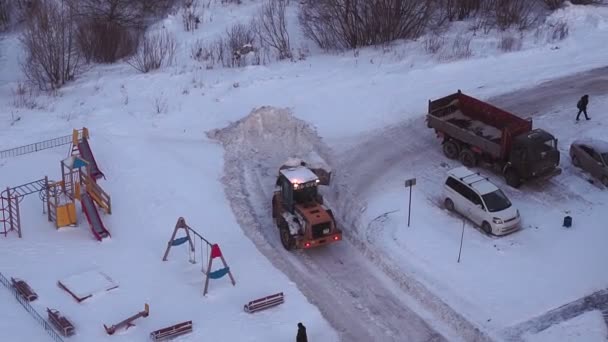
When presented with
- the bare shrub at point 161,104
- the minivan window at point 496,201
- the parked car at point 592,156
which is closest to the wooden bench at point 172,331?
the minivan window at point 496,201

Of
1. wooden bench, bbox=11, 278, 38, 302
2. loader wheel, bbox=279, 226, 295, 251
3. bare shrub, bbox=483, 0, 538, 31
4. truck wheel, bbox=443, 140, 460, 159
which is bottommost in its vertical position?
wooden bench, bbox=11, 278, 38, 302

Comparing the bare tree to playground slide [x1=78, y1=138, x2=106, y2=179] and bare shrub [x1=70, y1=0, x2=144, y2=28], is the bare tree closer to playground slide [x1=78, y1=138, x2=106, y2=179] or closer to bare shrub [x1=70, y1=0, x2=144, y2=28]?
bare shrub [x1=70, y1=0, x2=144, y2=28]

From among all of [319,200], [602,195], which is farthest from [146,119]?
[602,195]

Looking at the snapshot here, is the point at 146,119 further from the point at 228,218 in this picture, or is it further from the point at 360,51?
the point at 360,51

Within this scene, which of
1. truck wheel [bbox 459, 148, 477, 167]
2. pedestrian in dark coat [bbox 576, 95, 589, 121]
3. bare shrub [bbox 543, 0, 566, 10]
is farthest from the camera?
bare shrub [bbox 543, 0, 566, 10]

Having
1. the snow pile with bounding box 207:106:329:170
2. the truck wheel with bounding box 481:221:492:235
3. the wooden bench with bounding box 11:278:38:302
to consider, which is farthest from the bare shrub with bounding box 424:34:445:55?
the wooden bench with bounding box 11:278:38:302

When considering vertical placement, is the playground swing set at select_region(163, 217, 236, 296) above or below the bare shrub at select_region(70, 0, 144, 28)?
below

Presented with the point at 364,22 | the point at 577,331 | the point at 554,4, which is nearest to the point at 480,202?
the point at 577,331

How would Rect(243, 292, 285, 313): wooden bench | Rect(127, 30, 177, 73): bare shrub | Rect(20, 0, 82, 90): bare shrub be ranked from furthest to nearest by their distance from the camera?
Rect(127, 30, 177, 73): bare shrub → Rect(20, 0, 82, 90): bare shrub → Rect(243, 292, 285, 313): wooden bench
